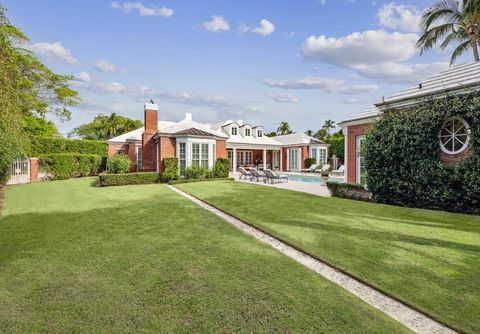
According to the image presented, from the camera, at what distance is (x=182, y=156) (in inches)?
785

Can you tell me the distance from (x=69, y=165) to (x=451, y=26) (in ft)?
114

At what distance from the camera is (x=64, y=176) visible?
22.3 meters

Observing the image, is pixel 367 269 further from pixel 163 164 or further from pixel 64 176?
pixel 64 176

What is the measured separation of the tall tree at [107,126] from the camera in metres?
51.6

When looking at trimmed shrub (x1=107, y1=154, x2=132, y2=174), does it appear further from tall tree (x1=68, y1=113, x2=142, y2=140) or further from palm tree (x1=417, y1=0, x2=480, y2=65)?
tall tree (x1=68, y1=113, x2=142, y2=140)

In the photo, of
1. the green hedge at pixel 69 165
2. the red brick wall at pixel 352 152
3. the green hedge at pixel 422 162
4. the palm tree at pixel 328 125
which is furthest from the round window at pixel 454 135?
the palm tree at pixel 328 125

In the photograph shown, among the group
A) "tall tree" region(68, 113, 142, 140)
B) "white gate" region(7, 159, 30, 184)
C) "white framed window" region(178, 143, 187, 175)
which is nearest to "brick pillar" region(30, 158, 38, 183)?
"white gate" region(7, 159, 30, 184)

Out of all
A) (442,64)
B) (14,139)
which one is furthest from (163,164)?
(442,64)

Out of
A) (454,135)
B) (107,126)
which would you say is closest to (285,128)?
(107,126)

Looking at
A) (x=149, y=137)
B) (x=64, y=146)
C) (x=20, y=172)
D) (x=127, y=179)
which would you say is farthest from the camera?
(x=64, y=146)

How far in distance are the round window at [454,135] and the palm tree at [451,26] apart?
15531mm

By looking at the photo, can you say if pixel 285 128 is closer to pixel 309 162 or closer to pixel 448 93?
pixel 309 162

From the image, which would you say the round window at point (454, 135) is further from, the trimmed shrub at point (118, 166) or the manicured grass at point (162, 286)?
the trimmed shrub at point (118, 166)

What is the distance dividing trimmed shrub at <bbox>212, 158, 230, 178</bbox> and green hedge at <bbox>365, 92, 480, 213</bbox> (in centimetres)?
1185
